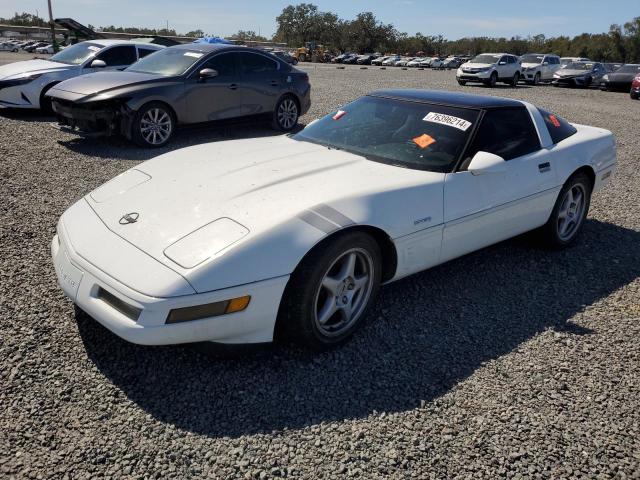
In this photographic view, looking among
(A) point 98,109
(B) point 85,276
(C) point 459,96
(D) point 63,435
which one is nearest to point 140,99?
(A) point 98,109

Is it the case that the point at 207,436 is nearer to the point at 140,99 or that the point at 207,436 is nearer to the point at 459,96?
the point at 459,96

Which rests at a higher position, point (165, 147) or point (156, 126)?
Result: point (156, 126)

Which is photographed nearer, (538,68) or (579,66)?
(579,66)

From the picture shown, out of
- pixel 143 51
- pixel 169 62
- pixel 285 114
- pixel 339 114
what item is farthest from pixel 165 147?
pixel 339 114

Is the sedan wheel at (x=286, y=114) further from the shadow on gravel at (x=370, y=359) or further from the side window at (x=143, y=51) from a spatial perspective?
the shadow on gravel at (x=370, y=359)

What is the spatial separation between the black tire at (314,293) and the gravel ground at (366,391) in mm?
133

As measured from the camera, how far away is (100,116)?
273 inches

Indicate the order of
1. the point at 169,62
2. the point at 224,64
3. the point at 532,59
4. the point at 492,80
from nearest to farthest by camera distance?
the point at 169,62
the point at 224,64
the point at 492,80
the point at 532,59

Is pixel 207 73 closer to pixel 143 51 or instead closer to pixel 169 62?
pixel 169 62

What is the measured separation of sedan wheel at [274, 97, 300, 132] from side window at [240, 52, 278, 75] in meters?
0.55

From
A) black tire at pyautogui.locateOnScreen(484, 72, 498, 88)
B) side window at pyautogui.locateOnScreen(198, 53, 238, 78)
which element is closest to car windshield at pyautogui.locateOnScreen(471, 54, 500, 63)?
black tire at pyautogui.locateOnScreen(484, 72, 498, 88)

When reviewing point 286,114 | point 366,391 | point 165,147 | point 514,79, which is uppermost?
point 514,79

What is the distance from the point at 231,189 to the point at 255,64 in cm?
602

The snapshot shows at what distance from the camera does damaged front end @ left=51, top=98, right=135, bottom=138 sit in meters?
6.94
